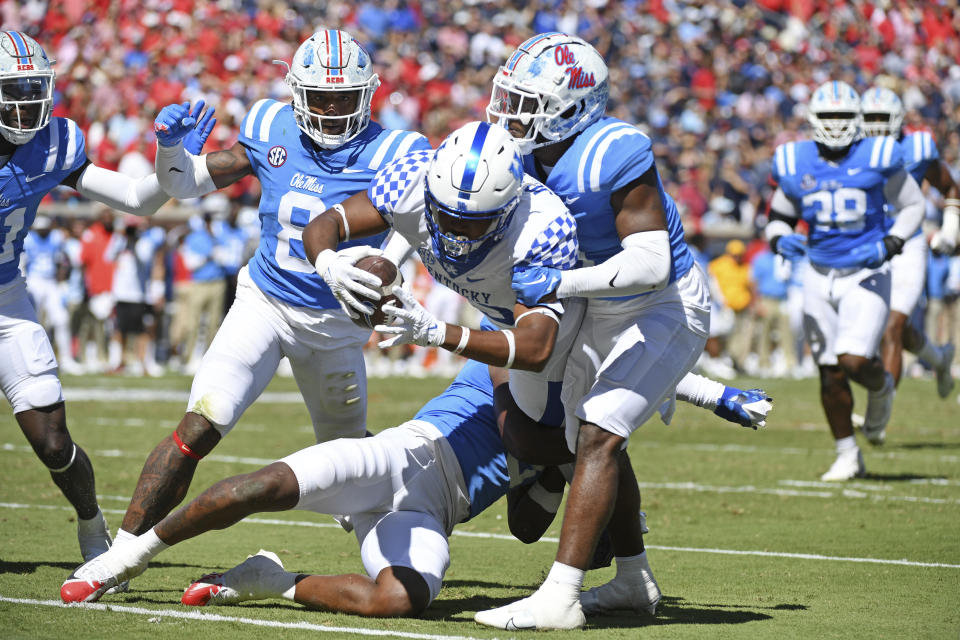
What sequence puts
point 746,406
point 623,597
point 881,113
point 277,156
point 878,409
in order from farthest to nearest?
point 881,113 < point 878,409 < point 277,156 < point 746,406 < point 623,597

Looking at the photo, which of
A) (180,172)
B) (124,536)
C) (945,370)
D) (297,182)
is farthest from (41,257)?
(124,536)

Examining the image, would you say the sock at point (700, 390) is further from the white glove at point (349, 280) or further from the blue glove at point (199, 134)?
the blue glove at point (199, 134)

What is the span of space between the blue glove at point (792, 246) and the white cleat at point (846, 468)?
4.11 feet

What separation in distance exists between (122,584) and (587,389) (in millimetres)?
1693

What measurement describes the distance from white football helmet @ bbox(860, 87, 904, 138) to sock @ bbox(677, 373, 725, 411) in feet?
15.1

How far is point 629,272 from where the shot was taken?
13.3ft

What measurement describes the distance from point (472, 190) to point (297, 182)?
1.50 metres

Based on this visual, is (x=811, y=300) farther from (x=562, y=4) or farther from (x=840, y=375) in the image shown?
(x=562, y=4)

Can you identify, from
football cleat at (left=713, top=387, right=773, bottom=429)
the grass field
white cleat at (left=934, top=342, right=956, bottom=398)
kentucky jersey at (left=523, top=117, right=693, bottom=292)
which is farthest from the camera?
white cleat at (left=934, top=342, right=956, bottom=398)

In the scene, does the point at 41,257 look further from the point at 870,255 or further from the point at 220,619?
the point at 220,619

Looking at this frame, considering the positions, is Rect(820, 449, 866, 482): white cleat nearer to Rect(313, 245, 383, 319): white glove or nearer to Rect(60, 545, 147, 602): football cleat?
Rect(313, 245, 383, 319): white glove

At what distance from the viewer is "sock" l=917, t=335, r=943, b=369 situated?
365 inches

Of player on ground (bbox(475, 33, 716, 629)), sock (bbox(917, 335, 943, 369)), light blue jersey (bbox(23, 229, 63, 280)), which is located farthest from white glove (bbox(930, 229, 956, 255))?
light blue jersey (bbox(23, 229, 63, 280))

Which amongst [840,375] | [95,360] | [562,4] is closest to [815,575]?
Result: [840,375]
